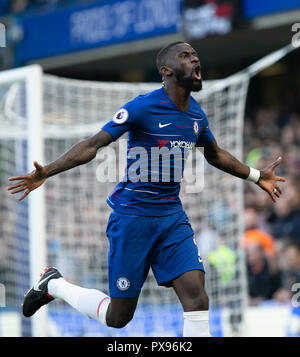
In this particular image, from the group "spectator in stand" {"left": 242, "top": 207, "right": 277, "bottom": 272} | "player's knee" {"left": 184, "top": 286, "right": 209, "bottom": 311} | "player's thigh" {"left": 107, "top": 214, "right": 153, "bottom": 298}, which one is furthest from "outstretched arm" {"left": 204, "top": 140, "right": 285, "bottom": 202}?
"spectator in stand" {"left": 242, "top": 207, "right": 277, "bottom": 272}

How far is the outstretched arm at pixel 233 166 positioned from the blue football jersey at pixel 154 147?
33cm

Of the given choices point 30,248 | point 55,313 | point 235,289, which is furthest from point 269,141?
point 30,248

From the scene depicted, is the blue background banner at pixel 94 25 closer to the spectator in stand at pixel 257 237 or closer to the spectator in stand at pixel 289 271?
the spectator in stand at pixel 257 237

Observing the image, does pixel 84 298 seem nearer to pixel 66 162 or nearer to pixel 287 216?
pixel 66 162

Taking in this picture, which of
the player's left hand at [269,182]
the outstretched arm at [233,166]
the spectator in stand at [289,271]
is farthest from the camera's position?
the spectator in stand at [289,271]

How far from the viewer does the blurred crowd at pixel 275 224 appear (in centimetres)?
910

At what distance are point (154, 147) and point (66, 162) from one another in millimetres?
591

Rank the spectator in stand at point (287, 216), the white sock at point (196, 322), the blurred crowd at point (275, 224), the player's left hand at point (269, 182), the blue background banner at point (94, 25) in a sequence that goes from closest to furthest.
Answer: the white sock at point (196, 322) < the player's left hand at point (269, 182) < the blurred crowd at point (275, 224) < the spectator in stand at point (287, 216) < the blue background banner at point (94, 25)

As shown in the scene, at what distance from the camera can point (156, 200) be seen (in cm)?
511

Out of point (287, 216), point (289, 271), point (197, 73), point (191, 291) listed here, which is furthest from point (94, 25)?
point (191, 291)

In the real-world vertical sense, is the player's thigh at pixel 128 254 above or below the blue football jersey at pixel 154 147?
A: below

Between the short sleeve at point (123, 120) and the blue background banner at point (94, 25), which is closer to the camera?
the short sleeve at point (123, 120)

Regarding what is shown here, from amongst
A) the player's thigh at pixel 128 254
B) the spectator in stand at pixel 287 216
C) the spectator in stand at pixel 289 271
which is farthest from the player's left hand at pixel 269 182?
the spectator in stand at pixel 287 216
